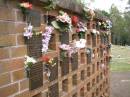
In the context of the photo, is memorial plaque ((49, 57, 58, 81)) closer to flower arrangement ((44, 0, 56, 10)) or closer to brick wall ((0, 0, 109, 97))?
brick wall ((0, 0, 109, 97))

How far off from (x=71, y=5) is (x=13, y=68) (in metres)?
1.33

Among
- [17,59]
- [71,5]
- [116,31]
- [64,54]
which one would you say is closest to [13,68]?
[17,59]

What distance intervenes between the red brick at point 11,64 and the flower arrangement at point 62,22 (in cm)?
73

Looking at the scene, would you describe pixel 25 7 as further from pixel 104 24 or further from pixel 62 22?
pixel 104 24

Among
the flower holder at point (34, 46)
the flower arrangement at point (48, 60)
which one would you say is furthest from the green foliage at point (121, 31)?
the flower holder at point (34, 46)

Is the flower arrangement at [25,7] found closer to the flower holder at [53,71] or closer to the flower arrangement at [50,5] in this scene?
the flower arrangement at [50,5]

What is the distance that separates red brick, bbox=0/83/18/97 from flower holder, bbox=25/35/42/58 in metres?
0.30

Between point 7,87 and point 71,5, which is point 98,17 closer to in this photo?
point 71,5

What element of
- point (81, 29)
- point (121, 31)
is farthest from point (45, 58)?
point (121, 31)

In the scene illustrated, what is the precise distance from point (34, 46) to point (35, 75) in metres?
0.21

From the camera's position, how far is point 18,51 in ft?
7.43

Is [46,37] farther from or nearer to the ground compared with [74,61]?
farther from the ground

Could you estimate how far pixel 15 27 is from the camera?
2.21m

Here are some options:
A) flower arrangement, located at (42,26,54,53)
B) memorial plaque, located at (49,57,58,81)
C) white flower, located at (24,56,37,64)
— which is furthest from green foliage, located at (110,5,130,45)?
white flower, located at (24,56,37,64)
